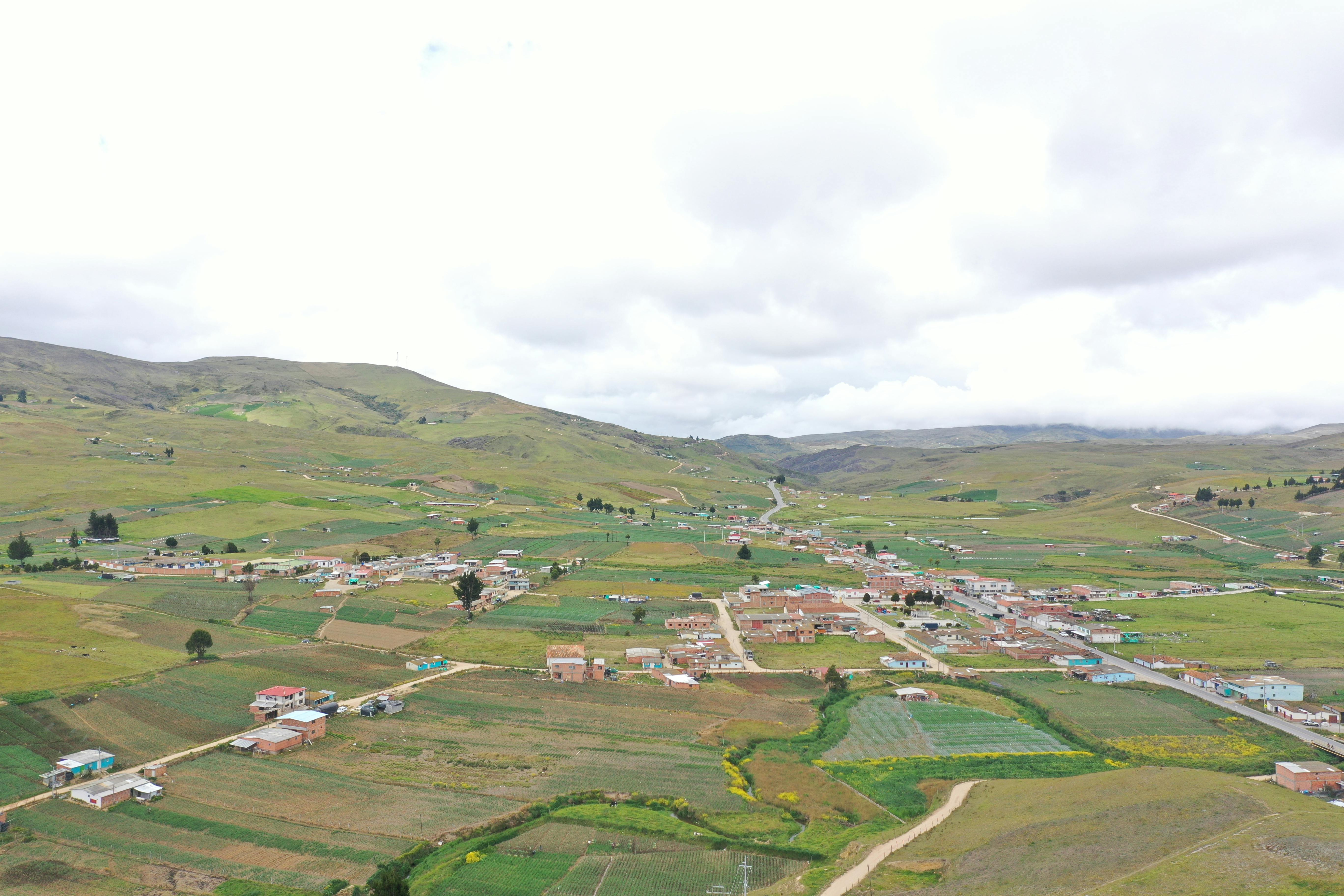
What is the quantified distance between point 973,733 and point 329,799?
42401 millimetres

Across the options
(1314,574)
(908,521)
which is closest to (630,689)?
(1314,574)

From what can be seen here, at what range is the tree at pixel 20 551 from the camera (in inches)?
3551

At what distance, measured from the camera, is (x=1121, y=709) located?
5772 centimetres

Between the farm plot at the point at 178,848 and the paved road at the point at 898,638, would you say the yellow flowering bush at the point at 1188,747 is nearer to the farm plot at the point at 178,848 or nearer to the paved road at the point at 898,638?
the paved road at the point at 898,638

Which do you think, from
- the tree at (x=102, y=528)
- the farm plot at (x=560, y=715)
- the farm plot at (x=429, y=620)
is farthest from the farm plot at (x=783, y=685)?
the tree at (x=102, y=528)

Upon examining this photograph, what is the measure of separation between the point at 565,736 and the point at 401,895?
67.4 ft

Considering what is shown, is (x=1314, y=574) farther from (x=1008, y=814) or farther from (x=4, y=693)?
(x=4, y=693)

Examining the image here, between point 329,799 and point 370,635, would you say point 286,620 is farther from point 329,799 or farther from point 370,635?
point 329,799

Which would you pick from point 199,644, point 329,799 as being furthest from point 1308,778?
point 199,644

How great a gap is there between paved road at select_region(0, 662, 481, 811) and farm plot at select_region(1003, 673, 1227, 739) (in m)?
49.3

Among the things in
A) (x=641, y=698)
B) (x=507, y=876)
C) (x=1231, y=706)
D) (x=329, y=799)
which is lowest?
(x=1231, y=706)

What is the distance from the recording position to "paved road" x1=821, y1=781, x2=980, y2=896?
31.8 metres

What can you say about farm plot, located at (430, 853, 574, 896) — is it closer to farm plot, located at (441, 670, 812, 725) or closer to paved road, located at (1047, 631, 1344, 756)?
farm plot, located at (441, 670, 812, 725)

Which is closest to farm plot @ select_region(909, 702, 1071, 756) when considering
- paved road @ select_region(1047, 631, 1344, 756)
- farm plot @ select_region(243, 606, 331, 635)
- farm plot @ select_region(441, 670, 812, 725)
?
farm plot @ select_region(441, 670, 812, 725)
